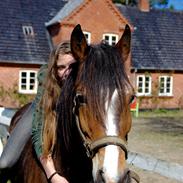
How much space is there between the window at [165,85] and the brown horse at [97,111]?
3074 centimetres

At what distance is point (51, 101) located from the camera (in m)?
3.68

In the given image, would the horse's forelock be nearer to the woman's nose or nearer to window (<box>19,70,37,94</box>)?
the woman's nose

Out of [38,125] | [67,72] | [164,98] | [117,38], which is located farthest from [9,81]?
[67,72]

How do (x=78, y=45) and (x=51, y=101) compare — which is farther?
(x=51, y=101)

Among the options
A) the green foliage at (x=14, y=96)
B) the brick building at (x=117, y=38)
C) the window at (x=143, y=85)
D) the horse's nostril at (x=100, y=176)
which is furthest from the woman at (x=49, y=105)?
the window at (x=143, y=85)

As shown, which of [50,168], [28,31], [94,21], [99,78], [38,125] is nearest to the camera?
[99,78]

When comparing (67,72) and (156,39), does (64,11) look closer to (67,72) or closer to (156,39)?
(156,39)

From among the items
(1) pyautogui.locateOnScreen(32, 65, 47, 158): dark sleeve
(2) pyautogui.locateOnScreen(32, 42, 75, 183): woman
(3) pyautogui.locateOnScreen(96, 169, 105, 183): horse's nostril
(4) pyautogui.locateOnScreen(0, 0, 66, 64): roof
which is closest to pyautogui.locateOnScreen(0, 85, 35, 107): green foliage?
(4) pyautogui.locateOnScreen(0, 0, 66, 64): roof

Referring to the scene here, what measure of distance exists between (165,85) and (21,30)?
12.4 metres

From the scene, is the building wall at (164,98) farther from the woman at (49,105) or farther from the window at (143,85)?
the woman at (49,105)

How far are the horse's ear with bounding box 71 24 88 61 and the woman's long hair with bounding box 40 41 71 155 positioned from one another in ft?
2.13

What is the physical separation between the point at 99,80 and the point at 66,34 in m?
27.6

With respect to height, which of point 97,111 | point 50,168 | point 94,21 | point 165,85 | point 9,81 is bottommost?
point 165,85

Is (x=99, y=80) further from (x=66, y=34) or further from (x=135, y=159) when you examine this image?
(x=66, y=34)
